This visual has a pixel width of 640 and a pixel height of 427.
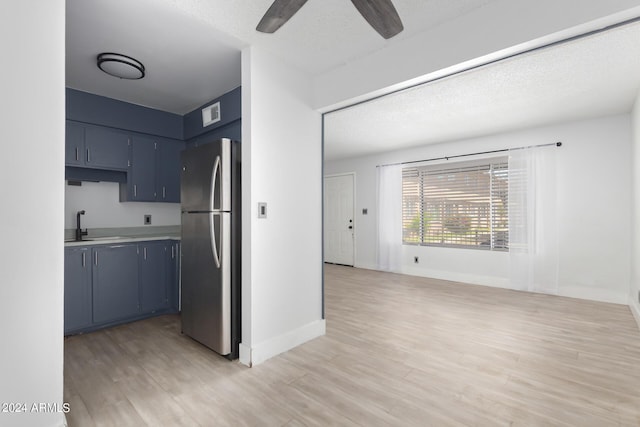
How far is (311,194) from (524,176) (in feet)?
11.7

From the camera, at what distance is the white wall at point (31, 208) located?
1.39 metres

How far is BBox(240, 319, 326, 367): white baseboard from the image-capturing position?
241cm

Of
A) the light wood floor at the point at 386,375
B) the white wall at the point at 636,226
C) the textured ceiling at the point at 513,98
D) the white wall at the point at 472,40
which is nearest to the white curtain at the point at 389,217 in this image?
the textured ceiling at the point at 513,98

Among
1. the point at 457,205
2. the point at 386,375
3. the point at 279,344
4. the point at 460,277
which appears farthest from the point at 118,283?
the point at 457,205

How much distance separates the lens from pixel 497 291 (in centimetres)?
465

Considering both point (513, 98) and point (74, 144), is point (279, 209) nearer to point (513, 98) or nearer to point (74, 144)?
point (74, 144)

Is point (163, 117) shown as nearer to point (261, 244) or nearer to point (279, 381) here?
point (261, 244)

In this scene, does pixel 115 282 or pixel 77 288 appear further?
pixel 115 282

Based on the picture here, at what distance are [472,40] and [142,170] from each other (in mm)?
3642

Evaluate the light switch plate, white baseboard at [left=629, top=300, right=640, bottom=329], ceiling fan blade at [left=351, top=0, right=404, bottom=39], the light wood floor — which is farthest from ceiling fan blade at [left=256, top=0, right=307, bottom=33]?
white baseboard at [left=629, top=300, right=640, bottom=329]

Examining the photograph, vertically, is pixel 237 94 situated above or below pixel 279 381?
above

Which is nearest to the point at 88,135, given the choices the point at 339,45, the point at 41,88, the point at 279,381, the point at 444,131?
the point at 41,88

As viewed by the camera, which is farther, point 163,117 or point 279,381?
point 163,117

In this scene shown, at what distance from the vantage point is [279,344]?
→ 2586 millimetres
